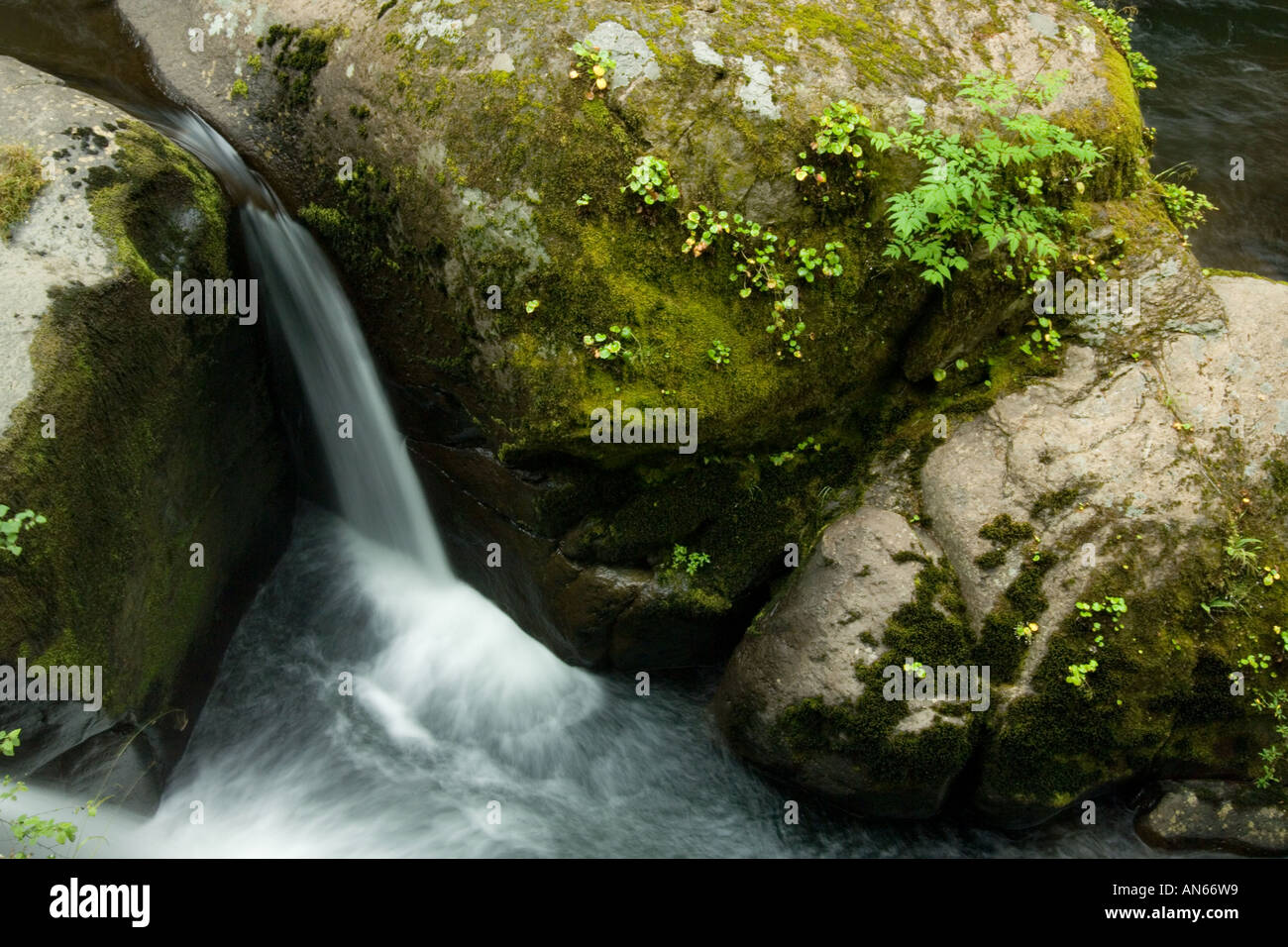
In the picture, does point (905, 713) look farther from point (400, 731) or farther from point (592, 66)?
point (592, 66)

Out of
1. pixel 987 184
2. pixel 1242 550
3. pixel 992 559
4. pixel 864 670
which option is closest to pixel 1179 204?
pixel 987 184

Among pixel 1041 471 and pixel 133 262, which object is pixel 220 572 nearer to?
pixel 133 262

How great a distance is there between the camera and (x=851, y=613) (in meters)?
5.20

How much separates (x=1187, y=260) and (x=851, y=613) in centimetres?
293

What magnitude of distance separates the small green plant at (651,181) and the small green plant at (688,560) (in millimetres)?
1994

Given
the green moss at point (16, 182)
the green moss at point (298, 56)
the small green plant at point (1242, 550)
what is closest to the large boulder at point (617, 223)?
the green moss at point (298, 56)

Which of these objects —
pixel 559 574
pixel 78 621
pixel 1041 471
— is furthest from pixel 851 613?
pixel 78 621

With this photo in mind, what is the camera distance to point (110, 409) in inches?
194

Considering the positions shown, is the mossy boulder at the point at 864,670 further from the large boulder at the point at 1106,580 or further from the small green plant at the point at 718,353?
the small green plant at the point at 718,353

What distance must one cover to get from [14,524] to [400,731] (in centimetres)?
270

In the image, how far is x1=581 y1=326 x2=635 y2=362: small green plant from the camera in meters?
5.12

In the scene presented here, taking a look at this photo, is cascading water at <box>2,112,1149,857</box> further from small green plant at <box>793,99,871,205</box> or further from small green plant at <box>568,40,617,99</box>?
small green plant at <box>793,99,871,205</box>

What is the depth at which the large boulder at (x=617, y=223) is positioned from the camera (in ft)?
16.8

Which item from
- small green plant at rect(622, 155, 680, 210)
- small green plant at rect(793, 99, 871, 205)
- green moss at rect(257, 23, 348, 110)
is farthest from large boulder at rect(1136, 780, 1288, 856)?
green moss at rect(257, 23, 348, 110)
